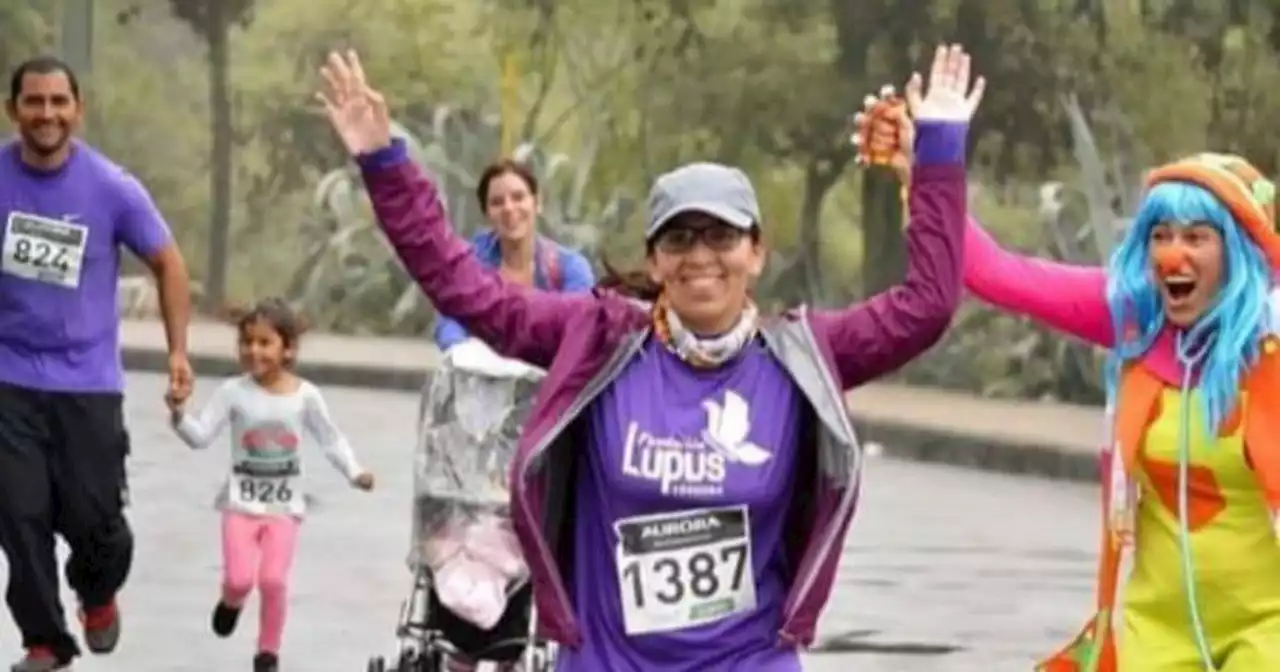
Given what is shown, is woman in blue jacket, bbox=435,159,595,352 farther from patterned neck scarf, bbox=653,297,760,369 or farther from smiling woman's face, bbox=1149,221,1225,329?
patterned neck scarf, bbox=653,297,760,369

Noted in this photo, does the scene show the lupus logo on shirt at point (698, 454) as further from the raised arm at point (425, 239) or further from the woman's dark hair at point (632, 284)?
the woman's dark hair at point (632, 284)

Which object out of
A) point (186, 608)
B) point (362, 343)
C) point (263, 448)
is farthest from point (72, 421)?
point (362, 343)

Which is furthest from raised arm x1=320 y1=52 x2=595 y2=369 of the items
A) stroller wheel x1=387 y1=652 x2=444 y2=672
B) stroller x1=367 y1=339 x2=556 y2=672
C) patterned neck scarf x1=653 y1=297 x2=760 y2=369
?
stroller wheel x1=387 y1=652 x2=444 y2=672

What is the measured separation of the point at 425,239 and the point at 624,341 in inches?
14.6

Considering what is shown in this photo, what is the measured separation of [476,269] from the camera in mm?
5836

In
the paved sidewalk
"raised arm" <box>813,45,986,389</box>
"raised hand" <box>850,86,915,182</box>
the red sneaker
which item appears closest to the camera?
"raised arm" <box>813,45,986,389</box>

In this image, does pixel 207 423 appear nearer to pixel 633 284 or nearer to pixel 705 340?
pixel 633 284

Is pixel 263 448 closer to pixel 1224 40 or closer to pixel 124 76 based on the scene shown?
pixel 1224 40

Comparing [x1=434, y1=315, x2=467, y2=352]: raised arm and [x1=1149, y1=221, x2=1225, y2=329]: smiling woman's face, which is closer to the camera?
[x1=1149, y1=221, x2=1225, y2=329]: smiling woman's face

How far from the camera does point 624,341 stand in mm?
5781

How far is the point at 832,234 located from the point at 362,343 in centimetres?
410

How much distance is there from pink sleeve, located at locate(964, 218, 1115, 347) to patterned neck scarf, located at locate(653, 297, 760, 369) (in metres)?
0.79

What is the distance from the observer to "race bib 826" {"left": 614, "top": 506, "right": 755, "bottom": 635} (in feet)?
18.7

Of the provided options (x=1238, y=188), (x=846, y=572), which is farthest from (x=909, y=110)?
(x=846, y=572)
